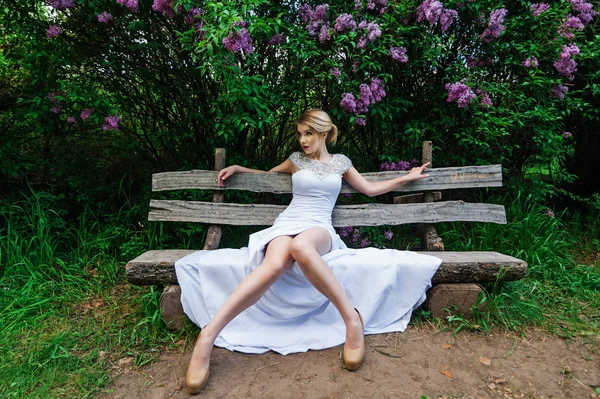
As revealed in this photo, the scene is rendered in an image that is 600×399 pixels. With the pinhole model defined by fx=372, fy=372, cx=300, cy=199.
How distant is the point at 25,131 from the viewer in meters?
3.87

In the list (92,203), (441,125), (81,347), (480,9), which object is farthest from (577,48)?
(92,203)

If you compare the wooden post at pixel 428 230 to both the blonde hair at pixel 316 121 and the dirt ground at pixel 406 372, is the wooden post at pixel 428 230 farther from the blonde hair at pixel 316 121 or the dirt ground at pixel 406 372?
the blonde hair at pixel 316 121

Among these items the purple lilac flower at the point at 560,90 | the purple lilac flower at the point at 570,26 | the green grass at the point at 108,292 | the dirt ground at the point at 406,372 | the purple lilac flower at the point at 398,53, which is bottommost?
the dirt ground at the point at 406,372

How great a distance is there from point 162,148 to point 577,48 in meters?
4.16

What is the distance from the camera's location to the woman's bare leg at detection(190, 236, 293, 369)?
2150 millimetres

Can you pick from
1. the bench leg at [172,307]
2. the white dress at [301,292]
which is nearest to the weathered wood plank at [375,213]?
the white dress at [301,292]

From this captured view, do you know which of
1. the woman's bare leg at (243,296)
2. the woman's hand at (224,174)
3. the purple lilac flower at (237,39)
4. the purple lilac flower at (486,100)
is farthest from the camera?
the purple lilac flower at (486,100)

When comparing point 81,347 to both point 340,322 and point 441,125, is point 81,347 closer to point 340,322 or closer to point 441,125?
point 340,322

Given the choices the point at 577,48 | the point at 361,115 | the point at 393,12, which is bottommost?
the point at 361,115

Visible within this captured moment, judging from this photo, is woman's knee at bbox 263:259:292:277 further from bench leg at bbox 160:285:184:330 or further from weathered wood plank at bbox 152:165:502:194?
weathered wood plank at bbox 152:165:502:194

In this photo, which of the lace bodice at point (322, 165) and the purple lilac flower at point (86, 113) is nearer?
the lace bodice at point (322, 165)

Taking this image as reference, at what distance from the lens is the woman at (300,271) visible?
2266 mm

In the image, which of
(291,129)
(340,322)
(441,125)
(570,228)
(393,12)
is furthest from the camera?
(570,228)

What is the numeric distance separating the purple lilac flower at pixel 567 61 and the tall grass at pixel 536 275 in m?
1.28
